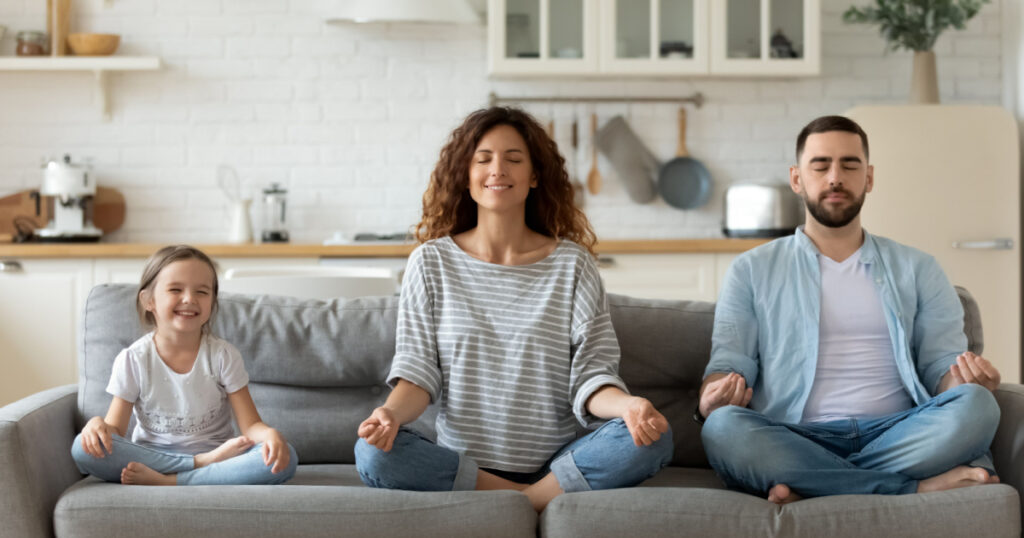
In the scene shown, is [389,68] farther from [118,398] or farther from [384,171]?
[118,398]

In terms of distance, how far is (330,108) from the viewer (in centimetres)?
461

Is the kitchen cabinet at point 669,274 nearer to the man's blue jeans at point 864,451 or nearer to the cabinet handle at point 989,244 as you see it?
the cabinet handle at point 989,244

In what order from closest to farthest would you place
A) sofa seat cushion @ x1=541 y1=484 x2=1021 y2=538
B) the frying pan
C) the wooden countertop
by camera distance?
sofa seat cushion @ x1=541 y1=484 x2=1021 y2=538, the wooden countertop, the frying pan

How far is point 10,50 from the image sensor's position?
451 cm

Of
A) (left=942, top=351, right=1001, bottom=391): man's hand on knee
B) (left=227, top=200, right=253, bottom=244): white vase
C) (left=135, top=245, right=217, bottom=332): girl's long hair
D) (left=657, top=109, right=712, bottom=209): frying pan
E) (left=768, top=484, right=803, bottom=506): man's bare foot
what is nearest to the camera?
(left=768, top=484, right=803, bottom=506): man's bare foot

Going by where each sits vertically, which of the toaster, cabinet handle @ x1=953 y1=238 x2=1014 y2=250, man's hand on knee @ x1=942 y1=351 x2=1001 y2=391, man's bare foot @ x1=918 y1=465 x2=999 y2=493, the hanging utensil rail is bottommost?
man's bare foot @ x1=918 y1=465 x2=999 y2=493

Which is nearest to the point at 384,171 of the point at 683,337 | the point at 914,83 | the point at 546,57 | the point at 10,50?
the point at 546,57

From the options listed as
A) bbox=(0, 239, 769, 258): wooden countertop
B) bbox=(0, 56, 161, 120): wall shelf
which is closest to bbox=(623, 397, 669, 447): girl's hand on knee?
bbox=(0, 239, 769, 258): wooden countertop

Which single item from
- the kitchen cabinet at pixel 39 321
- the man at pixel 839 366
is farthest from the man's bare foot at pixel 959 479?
the kitchen cabinet at pixel 39 321

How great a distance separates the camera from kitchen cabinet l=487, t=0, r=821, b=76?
4359 millimetres

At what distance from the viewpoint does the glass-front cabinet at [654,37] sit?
4.37 m

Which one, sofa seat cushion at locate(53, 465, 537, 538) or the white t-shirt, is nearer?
sofa seat cushion at locate(53, 465, 537, 538)

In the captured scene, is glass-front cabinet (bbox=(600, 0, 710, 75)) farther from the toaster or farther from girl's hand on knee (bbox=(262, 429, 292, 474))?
girl's hand on knee (bbox=(262, 429, 292, 474))

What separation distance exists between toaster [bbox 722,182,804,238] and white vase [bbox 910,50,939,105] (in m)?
0.66
